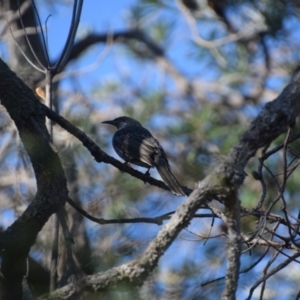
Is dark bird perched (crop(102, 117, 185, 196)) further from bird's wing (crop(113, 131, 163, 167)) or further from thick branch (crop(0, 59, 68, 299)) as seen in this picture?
thick branch (crop(0, 59, 68, 299))

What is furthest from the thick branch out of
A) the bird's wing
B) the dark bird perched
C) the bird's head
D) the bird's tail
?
the bird's head

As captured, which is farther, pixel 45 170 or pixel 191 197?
pixel 45 170

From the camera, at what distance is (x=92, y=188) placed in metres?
5.86

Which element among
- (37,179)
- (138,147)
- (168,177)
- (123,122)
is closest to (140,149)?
(138,147)

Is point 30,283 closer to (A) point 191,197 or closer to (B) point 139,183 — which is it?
(A) point 191,197

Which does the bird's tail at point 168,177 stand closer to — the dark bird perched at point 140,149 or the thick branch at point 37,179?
the dark bird perched at point 140,149

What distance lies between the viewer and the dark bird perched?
5.18 metres

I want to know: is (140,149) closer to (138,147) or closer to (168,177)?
(138,147)

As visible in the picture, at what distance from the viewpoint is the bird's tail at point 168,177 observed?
4.19 metres

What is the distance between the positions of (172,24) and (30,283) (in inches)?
Answer: 233

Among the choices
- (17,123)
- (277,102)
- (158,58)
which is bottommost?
(277,102)

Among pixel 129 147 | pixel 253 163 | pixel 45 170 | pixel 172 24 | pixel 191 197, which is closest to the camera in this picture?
pixel 191 197

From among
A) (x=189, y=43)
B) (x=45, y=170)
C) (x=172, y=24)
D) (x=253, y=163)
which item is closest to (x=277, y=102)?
(x=45, y=170)

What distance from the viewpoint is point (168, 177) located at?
15.2ft
